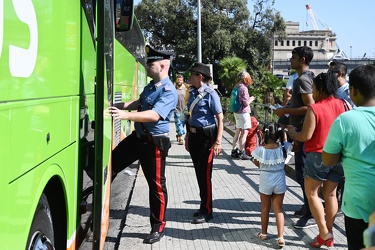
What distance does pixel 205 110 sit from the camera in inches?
237

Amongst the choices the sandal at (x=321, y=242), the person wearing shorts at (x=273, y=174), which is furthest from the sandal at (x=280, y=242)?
the sandal at (x=321, y=242)

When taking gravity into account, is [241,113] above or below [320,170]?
above

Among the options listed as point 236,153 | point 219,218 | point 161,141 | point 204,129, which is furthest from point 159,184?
point 236,153

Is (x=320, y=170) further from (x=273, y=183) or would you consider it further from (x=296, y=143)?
(x=296, y=143)

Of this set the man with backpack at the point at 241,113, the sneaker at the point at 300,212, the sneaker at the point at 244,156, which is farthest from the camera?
the sneaker at the point at 244,156

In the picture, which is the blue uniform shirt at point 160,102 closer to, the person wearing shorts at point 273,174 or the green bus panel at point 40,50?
the person wearing shorts at point 273,174

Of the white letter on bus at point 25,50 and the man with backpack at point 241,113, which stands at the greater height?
the white letter on bus at point 25,50

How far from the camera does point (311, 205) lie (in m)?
4.92

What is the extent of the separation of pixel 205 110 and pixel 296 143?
3.80 feet

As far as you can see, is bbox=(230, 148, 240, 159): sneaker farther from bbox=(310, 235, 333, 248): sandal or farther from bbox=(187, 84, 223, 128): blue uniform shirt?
bbox=(310, 235, 333, 248): sandal

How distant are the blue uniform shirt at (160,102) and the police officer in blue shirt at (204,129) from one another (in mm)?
900

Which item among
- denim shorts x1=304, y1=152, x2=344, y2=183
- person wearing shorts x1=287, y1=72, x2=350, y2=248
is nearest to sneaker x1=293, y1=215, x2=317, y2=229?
person wearing shorts x1=287, y1=72, x2=350, y2=248

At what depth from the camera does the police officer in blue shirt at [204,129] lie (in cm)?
597

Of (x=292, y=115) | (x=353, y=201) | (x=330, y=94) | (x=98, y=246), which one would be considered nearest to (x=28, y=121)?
(x=98, y=246)
